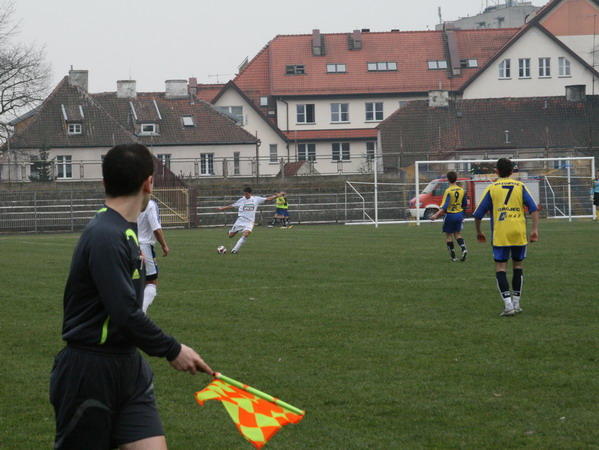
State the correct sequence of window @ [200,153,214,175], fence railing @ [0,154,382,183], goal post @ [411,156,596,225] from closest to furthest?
goal post @ [411,156,596,225] < fence railing @ [0,154,382,183] < window @ [200,153,214,175]

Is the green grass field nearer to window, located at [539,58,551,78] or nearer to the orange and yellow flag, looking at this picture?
the orange and yellow flag

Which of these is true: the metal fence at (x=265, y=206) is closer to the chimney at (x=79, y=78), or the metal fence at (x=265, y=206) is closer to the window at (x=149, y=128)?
the window at (x=149, y=128)

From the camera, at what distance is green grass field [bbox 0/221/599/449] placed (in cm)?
671

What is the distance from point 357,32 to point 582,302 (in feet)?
240

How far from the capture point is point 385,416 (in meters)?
7.04

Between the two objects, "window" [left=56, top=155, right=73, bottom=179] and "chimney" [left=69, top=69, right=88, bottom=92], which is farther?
"chimney" [left=69, top=69, right=88, bottom=92]

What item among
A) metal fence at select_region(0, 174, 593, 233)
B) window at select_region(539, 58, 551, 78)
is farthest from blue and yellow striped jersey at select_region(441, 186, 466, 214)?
window at select_region(539, 58, 551, 78)

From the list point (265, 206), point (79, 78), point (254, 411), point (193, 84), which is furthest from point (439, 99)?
point (254, 411)

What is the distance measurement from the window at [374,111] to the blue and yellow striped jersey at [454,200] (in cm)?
6155

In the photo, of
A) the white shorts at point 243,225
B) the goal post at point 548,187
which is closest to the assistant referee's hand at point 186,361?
the white shorts at point 243,225

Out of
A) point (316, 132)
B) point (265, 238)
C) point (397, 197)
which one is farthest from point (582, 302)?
point (316, 132)

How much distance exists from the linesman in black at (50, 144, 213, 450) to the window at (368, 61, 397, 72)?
79851mm

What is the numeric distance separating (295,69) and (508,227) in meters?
72.3

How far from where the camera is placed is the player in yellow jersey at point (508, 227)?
12.2 metres
